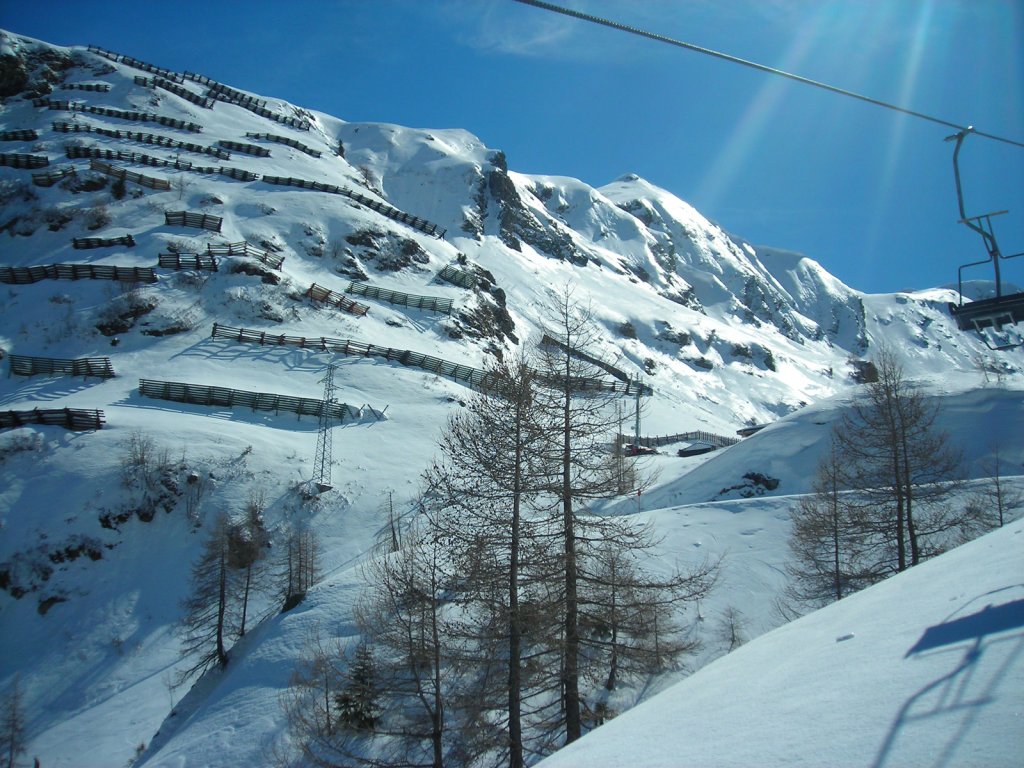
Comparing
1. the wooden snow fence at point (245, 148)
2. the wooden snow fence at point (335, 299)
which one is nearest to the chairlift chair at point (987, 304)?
the wooden snow fence at point (335, 299)

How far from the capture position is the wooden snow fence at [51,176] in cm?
6366

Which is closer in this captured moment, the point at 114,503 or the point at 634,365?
the point at 114,503

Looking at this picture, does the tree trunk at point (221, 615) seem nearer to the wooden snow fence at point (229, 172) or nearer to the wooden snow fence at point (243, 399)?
the wooden snow fence at point (243, 399)

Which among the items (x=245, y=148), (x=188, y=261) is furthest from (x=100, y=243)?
(x=245, y=148)

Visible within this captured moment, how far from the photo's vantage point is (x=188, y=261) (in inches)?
2115

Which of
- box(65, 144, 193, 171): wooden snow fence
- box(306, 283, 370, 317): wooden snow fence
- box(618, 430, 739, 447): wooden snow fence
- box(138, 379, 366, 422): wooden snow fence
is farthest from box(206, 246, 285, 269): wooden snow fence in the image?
box(618, 430, 739, 447): wooden snow fence

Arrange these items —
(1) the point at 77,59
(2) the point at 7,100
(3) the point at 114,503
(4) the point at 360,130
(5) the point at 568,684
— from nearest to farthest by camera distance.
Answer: (5) the point at 568,684 < (3) the point at 114,503 < (2) the point at 7,100 < (1) the point at 77,59 < (4) the point at 360,130

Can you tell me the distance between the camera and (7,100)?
8519cm

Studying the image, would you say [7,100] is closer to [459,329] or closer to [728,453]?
[459,329]

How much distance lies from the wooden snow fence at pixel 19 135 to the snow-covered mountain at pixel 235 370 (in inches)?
19.0

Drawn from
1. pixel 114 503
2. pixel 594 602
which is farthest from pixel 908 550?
pixel 114 503

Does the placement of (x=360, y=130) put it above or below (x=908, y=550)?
above

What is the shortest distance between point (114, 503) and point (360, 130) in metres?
136

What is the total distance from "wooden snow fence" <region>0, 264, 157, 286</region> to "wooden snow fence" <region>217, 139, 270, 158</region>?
42623 mm
